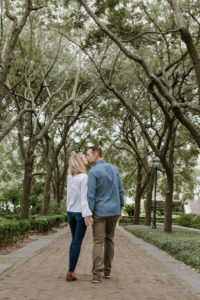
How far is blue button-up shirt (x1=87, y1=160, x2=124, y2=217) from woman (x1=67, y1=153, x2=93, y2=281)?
0.12 m

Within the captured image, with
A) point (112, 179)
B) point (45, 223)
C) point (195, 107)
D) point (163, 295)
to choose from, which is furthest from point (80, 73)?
point (163, 295)

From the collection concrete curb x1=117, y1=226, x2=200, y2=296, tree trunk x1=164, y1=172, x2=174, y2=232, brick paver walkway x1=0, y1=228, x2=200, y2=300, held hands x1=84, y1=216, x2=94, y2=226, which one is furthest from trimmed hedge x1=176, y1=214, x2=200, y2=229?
held hands x1=84, y1=216, x2=94, y2=226

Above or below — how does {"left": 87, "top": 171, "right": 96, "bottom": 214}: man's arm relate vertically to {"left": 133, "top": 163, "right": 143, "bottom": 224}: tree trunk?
below

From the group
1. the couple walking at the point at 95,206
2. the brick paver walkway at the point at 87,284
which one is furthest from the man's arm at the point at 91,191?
the brick paver walkway at the point at 87,284

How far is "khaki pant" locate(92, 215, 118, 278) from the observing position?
5508 millimetres

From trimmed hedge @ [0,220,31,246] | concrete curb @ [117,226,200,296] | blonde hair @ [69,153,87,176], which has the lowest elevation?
concrete curb @ [117,226,200,296]

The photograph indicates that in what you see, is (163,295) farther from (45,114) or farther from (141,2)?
(45,114)

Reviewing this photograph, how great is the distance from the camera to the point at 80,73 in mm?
19984

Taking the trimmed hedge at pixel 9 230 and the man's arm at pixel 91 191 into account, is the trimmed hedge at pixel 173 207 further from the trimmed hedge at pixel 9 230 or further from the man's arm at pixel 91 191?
the man's arm at pixel 91 191

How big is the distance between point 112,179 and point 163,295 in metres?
1.78

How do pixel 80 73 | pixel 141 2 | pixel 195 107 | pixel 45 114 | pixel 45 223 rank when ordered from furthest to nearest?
pixel 45 114
pixel 80 73
pixel 45 223
pixel 141 2
pixel 195 107

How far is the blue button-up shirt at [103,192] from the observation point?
563 centimetres

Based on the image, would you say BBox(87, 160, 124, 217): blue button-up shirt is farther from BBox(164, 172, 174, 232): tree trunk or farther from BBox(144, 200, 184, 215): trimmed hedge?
BBox(144, 200, 184, 215): trimmed hedge

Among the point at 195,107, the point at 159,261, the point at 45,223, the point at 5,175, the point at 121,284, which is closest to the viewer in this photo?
the point at 121,284
